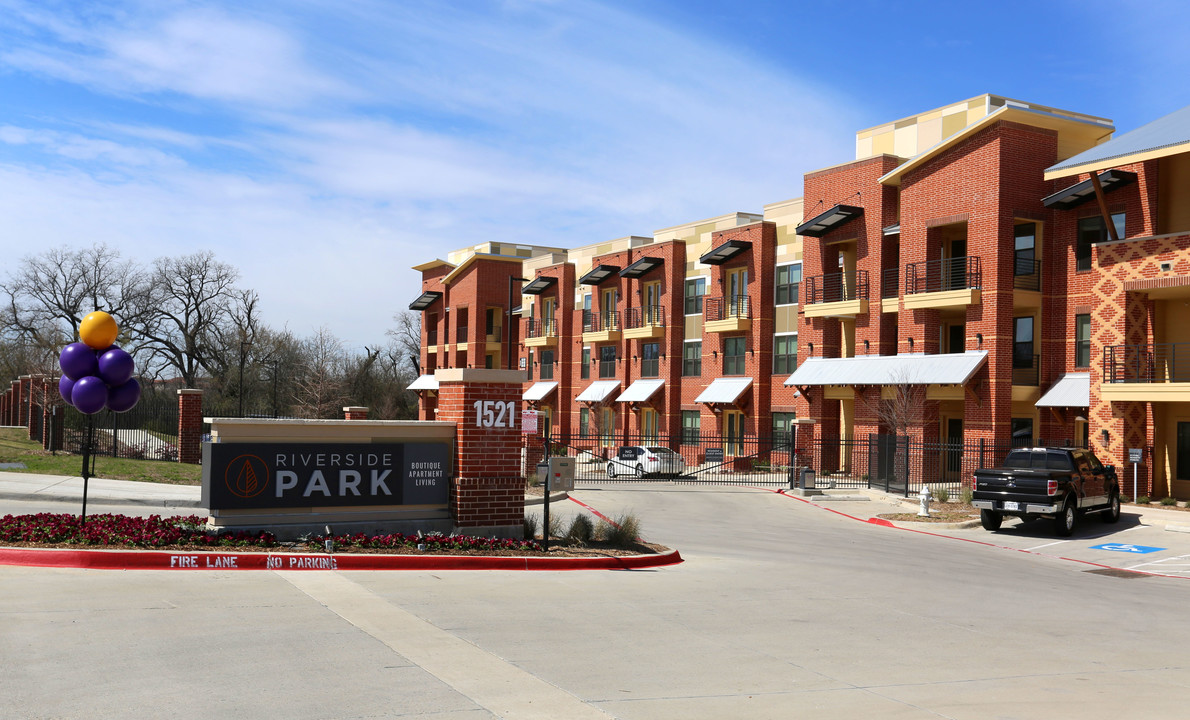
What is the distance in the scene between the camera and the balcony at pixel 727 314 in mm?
43969

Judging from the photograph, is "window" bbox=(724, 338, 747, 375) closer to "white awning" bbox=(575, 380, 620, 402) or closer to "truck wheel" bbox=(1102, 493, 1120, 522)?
"white awning" bbox=(575, 380, 620, 402)

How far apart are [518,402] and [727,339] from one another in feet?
106

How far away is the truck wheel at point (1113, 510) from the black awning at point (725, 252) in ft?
73.6

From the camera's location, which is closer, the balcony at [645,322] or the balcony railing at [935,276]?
the balcony railing at [935,276]

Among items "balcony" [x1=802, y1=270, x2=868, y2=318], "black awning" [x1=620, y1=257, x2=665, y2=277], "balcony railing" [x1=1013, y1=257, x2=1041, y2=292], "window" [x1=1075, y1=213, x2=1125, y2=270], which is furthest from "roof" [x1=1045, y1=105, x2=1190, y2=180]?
"black awning" [x1=620, y1=257, x2=665, y2=277]

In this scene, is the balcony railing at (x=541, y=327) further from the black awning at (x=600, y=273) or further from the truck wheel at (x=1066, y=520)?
the truck wheel at (x=1066, y=520)

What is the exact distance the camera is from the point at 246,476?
12.9 meters

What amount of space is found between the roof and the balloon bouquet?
25983 millimetres

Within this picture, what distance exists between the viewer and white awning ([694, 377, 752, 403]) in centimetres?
4378

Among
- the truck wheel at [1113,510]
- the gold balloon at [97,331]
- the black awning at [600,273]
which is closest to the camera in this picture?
the gold balloon at [97,331]

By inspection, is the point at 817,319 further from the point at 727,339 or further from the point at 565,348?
the point at 565,348

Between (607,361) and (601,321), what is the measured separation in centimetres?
226

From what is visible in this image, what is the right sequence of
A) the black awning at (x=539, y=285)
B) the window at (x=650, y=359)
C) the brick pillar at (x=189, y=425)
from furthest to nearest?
the black awning at (x=539, y=285) → the window at (x=650, y=359) → the brick pillar at (x=189, y=425)

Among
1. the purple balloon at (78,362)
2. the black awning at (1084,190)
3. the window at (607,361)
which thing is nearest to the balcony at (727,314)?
the window at (607,361)
